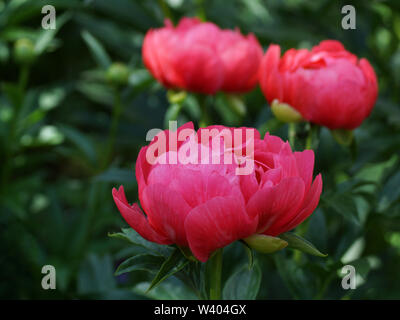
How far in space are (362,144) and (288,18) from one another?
0.50 metres

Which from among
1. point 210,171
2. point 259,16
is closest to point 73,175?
point 259,16

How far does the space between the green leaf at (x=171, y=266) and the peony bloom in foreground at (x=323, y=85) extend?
276 millimetres

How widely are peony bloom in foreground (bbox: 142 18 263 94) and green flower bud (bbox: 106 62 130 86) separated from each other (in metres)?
0.17

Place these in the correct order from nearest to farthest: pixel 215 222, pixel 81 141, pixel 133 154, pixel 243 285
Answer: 1. pixel 215 222
2. pixel 243 285
3. pixel 81 141
4. pixel 133 154

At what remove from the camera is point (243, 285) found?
0.65 meters

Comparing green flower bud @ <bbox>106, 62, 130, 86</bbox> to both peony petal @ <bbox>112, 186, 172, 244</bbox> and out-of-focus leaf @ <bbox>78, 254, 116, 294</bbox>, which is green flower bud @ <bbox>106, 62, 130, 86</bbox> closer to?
out-of-focus leaf @ <bbox>78, 254, 116, 294</bbox>

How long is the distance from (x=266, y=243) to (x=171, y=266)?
0.09 meters

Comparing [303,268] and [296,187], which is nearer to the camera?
[296,187]

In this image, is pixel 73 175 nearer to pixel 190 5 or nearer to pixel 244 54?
pixel 190 5

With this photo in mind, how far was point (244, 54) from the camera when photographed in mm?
804

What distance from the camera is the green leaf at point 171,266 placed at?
0.47m

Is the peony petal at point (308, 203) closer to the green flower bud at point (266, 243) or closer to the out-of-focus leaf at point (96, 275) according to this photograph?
the green flower bud at point (266, 243)

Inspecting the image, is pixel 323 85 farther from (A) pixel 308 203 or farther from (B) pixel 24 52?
(B) pixel 24 52

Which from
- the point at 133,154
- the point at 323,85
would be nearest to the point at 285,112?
the point at 323,85
